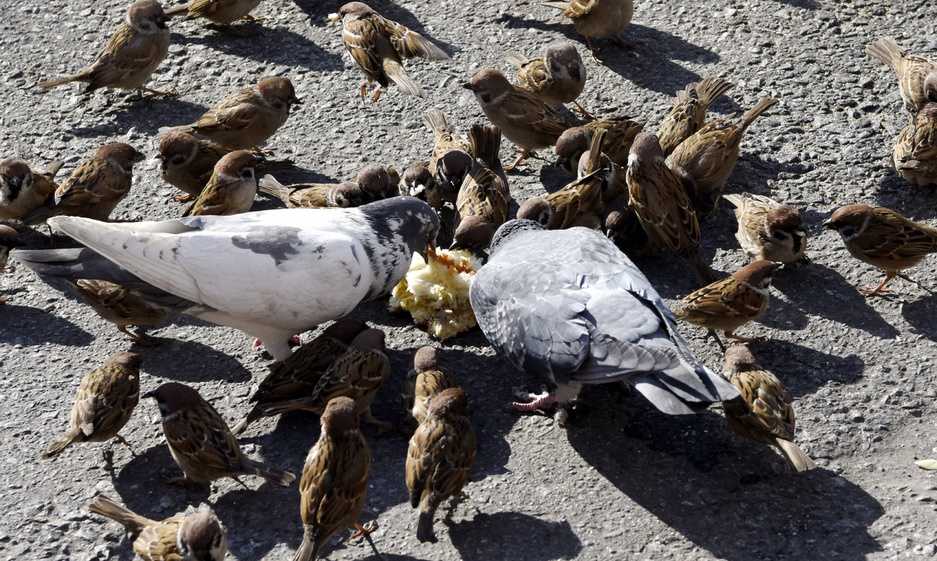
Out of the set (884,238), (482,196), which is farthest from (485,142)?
(884,238)

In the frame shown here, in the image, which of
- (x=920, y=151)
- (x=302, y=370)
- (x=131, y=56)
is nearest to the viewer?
(x=302, y=370)

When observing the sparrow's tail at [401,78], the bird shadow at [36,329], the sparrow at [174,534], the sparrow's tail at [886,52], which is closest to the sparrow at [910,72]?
Answer: the sparrow's tail at [886,52]

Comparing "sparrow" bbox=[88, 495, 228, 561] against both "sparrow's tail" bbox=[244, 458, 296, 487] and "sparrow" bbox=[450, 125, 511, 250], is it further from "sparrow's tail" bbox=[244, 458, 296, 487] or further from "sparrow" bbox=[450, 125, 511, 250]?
"sparrow" bbox=[450, 125, 511, 250]

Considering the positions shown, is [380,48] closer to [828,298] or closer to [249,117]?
[249,117]

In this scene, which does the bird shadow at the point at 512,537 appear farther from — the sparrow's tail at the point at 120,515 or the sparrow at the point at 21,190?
the sparrow at the point at 21,190

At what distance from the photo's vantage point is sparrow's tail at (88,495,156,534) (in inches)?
219

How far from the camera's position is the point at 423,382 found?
6.19 m

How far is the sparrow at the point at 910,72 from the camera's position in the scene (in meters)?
7.99

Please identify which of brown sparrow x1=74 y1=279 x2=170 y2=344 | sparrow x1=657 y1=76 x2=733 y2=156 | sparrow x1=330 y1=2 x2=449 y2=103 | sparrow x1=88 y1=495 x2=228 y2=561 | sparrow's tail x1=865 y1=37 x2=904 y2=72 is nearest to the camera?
sparrow x1=88 y1=495 x2=228 y2=561

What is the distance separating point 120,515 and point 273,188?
118 inches

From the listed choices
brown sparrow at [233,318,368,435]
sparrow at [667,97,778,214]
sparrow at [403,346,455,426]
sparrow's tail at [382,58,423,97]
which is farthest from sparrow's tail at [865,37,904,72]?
brown sparrow at [233,318,368,435]

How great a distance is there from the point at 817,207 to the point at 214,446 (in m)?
4.15

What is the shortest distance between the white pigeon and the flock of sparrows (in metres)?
0.01

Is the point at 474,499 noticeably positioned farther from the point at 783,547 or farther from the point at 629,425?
the point at 783,547
